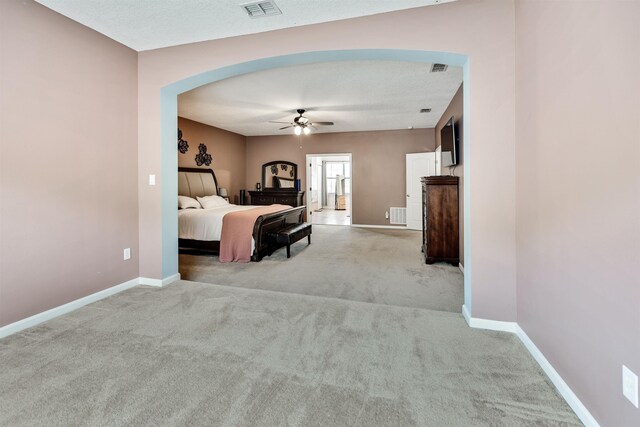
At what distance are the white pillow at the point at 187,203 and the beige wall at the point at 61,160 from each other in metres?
2.19

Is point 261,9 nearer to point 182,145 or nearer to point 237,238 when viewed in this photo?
point 237,238

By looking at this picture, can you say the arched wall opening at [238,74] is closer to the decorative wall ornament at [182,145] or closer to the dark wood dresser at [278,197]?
the decorative wall ornament at [182,145]

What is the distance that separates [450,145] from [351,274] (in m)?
2.42

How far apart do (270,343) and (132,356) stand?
866 mm

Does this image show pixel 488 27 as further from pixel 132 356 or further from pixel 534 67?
pixel 132 356

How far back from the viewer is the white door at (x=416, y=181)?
7.35 m

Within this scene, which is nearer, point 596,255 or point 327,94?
point 596,255

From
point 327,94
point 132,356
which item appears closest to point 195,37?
point 327,94

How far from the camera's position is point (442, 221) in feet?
13.8

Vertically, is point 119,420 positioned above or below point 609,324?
below

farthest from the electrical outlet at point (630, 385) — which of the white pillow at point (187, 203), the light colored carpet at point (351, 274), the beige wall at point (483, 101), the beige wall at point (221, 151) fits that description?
the beige wall at point (221, 151)

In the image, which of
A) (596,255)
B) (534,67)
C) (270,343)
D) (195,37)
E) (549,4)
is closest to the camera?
(596,255)

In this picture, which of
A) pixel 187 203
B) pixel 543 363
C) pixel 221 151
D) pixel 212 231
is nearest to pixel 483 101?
pixel 543 363

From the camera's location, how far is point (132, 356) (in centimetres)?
188
